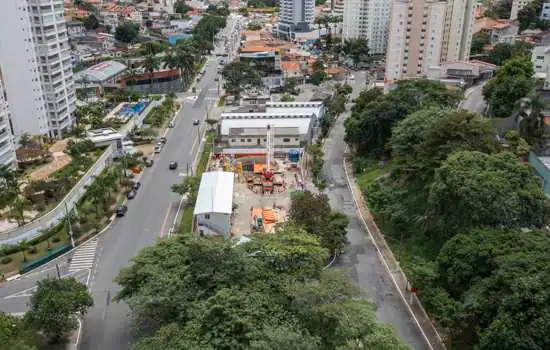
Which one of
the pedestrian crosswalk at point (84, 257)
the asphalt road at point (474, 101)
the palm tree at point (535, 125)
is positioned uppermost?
the palm tree at point (535, 125)

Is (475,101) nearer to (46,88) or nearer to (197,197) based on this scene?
(197,197)

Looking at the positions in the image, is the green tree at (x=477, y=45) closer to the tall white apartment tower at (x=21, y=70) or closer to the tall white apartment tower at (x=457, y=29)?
the tall white apartment tower at (x=457, y=29)

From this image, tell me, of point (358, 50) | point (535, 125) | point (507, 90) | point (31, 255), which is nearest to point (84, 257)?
point (31, 255)

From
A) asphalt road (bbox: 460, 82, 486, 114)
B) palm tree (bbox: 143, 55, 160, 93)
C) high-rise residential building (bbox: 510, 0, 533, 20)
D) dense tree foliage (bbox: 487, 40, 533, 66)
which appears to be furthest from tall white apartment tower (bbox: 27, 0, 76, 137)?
high-rise residential building (bbox: 510, 0, 533, 20)

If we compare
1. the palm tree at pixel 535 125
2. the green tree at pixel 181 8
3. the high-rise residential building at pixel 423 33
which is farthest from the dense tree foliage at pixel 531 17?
the green tree at pixel 181 8

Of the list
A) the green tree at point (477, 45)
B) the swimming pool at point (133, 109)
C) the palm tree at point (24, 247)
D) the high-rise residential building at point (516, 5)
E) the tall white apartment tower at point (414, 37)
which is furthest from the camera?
the high-rise residential building at point (516, 5)
